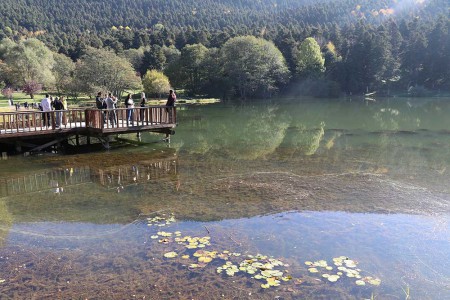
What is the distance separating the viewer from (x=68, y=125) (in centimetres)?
2089

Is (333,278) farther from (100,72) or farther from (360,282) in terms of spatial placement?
(100,72)

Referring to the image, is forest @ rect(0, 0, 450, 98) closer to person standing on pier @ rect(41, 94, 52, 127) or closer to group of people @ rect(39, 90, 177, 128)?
group of people @ rect(39, 90, 177, 128)

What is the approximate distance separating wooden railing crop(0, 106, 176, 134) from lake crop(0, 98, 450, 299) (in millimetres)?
1857

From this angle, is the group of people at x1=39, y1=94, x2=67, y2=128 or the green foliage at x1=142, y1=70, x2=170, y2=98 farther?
the green foliage at x1=142, y1=70, x2=170, y2=98

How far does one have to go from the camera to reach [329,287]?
21.6 feet

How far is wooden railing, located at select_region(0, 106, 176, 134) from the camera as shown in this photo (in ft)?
62.4

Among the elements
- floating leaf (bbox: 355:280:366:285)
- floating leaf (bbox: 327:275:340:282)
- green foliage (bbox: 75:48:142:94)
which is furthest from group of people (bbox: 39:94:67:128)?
green foliage (bbox: 75:48:142:94)

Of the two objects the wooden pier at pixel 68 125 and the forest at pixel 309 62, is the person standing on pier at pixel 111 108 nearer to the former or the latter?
the wooden pier at pixel 68 125

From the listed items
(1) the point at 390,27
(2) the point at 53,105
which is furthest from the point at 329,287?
(1) the point at 390,27

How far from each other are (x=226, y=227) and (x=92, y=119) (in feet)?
43.0

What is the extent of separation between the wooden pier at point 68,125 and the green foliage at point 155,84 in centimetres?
4995

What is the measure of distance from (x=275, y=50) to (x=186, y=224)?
2841 inches

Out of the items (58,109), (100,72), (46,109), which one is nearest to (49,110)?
(46,109)

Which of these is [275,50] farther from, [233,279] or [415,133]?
[233,279]
